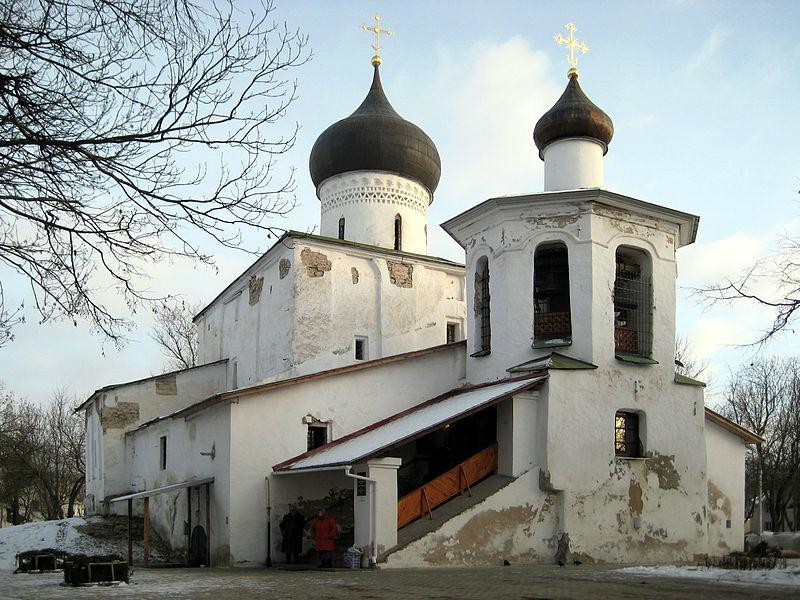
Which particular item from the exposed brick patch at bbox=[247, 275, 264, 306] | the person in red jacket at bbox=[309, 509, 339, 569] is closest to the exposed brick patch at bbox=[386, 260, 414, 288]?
the exposed brick patch at bbox=[247, 275, 264, 306]

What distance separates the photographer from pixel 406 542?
14.2 metres

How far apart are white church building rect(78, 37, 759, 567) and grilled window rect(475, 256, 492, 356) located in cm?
5

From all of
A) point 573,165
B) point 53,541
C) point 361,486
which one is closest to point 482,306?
point 573,165

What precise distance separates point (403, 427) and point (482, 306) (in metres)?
3.74

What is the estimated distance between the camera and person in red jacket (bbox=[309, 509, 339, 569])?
1503 centimetres

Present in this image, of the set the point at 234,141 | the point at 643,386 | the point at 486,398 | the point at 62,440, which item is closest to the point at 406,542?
the point at 486,398

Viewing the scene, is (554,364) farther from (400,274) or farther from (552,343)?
(400,274)

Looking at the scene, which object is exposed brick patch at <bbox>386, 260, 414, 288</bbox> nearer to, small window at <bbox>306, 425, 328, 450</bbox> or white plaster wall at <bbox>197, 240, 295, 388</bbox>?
white plaster wall at <bbox>197, 240, 295, 388</bbox>

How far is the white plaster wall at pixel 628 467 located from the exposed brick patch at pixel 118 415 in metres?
13.4

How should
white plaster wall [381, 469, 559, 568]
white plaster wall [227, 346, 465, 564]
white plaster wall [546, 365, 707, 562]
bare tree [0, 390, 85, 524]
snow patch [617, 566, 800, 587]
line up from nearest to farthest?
1. snow patch [617, 566, 800, 587]
2. white plaster wall [381, 469, 559, 568]
3. white plaster wall [546, 365, 707, 562]
4. white plaster wall [227, 346, 465, 564]
5. bare tree [0, 390, 85, 524]

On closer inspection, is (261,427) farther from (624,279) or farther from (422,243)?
(422,243)

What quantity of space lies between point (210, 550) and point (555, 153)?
11.0 metres

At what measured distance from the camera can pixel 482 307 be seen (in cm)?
1900

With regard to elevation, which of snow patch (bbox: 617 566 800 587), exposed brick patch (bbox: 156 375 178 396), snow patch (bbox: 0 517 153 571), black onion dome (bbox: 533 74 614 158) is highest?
black onion dome (bbox: 533 74 614 158)
